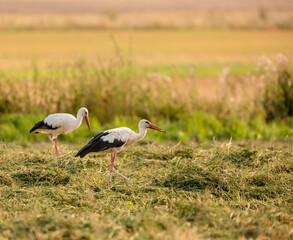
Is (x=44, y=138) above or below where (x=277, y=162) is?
below

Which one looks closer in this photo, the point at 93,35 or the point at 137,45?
the point at 137,45

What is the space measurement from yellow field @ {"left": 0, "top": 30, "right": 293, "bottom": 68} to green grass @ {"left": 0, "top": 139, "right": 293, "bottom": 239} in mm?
17793

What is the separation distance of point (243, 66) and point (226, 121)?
671 inches

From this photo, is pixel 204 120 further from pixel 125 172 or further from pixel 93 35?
pixel 93 35

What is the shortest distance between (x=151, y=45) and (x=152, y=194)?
34412mm

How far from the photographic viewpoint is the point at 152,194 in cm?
672

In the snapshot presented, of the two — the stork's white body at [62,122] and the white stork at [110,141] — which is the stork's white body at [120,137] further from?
the stork's white body at [62,122]

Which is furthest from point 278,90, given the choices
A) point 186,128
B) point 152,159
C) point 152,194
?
point 152,194

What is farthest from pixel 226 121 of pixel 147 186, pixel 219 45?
pixel 219 45

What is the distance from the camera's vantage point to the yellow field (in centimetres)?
3075

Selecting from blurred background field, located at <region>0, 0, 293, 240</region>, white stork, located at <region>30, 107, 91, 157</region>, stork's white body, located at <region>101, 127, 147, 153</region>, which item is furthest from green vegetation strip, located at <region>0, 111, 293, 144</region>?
stork's white body, located at <region>101, 127, 147, 153</region>

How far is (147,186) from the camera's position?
7.05 m

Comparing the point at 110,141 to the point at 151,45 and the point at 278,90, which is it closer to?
the point at 278,90

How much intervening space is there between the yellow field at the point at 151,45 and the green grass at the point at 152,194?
701 inches
